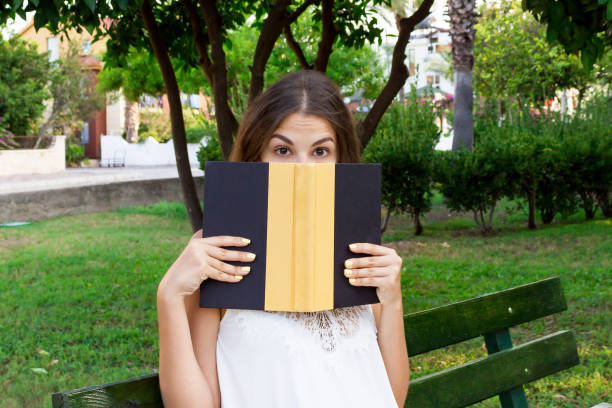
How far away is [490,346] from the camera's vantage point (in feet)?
8.12

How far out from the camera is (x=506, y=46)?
22.3m

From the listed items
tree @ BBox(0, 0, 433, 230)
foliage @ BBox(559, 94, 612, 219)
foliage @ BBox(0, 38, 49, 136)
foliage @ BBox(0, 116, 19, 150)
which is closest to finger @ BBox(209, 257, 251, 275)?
tree @ BBox(0, 0, 433, 230)

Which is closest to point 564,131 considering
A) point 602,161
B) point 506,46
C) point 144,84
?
point 602,161

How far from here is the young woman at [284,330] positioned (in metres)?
1.44

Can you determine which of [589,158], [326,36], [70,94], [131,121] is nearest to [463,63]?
[589,158]

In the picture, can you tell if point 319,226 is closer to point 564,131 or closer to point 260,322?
point 260,322

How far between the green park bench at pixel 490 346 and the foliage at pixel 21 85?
69.8ft

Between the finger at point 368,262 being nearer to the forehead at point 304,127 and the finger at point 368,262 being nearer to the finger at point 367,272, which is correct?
the finger at point 367,272

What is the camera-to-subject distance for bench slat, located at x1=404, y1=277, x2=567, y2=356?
2.16 meters

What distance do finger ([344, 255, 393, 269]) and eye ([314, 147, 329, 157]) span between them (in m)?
0.32

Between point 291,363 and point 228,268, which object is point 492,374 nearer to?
point 291,363

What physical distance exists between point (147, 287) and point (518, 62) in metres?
18.3

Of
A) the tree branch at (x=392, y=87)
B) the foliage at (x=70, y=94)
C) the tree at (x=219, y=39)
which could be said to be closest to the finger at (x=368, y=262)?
the tree at (x=219, y=39)

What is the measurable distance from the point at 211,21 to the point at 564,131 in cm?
718
